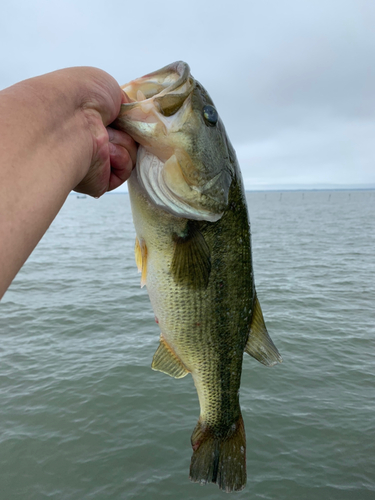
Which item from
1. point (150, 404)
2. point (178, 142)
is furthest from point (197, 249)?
point (150, 404)

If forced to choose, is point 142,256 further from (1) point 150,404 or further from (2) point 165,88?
(1) point 150,404

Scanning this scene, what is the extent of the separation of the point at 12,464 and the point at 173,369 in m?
4.46

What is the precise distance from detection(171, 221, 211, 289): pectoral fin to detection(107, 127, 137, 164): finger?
520 mm

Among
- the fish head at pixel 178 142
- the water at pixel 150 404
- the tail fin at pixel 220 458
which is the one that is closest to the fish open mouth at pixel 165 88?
the fish head at pixel 178 142

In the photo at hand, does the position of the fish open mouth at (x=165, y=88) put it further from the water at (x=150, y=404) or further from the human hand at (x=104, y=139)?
the water at (x=150, y=404)

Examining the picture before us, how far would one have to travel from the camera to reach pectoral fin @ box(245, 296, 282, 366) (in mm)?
2637

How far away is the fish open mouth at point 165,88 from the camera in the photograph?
1968mm

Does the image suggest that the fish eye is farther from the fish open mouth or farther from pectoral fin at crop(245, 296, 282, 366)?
pectoral fin at crop(245, 296, 282, 366)

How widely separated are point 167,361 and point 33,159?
1.87m

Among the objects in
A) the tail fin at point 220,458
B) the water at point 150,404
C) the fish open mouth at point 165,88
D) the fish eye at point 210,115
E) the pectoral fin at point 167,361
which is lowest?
the water at point 150,404

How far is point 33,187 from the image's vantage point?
1140mm

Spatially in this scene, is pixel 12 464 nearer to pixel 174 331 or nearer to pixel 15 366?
pixel 15 366

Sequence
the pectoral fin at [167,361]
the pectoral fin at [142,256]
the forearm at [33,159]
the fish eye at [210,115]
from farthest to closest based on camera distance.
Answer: the pectoral fin at [167,361] → the pectoral fin at [142,256] → the fish eye at [210,115] → the forearm at [33,159]

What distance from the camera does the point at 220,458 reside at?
107 inches
